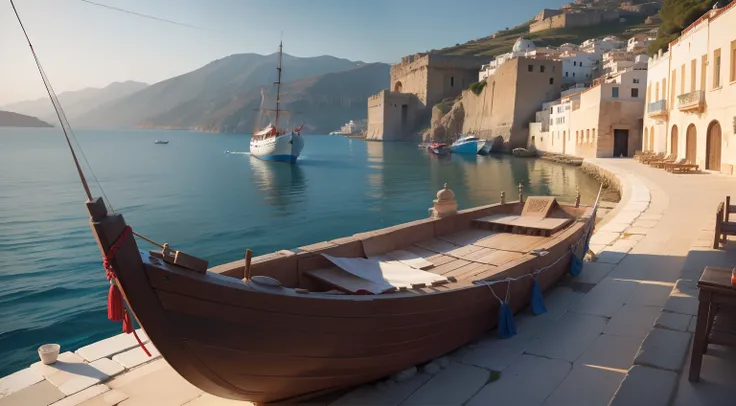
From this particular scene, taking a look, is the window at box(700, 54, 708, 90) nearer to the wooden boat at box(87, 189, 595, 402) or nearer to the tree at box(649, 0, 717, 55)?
the tree at box(649, 0, 717, 55)

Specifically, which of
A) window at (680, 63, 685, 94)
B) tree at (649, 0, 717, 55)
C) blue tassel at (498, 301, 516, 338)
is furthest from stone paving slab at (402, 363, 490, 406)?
tree at (649, 0, 717, 55)

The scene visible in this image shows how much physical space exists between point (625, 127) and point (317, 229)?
22.5 metres

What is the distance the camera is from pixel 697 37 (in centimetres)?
1908

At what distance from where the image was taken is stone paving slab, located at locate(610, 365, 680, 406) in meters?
2.72

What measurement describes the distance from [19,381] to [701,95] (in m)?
21.3

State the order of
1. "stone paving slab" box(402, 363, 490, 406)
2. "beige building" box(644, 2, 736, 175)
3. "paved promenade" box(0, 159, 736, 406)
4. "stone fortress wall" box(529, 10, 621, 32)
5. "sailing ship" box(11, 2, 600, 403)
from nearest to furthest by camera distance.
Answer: "sailing ship" box(11, 2, 600, 403)
"paved promenade" box(0, 159, 736, 406)
"stone paving slab" box(402, 363, 490, 406)
"beige building" box(644, 2, 736, 175)
"stone fortress wall" box(529, 10, 621, 32)

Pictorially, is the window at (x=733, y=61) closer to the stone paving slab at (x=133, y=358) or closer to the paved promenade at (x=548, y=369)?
the paved promenade at (x=548, y=369)

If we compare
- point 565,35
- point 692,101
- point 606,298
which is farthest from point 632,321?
point 565,35

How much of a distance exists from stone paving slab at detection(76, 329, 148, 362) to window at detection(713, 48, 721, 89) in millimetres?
19390

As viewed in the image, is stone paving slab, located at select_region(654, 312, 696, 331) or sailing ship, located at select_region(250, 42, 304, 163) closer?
stone paving slab, located at select_region(654, 312, 696, 331)

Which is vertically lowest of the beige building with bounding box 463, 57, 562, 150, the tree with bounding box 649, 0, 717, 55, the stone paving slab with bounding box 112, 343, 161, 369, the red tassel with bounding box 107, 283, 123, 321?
the stone paving slab with bounding box 112, 343, 161, 369

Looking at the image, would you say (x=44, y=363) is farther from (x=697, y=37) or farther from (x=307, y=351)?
(x=697, y=37)

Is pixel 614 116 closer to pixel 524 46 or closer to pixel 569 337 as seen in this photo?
pixel 569 337

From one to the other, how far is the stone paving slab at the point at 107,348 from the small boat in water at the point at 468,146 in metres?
44.9
